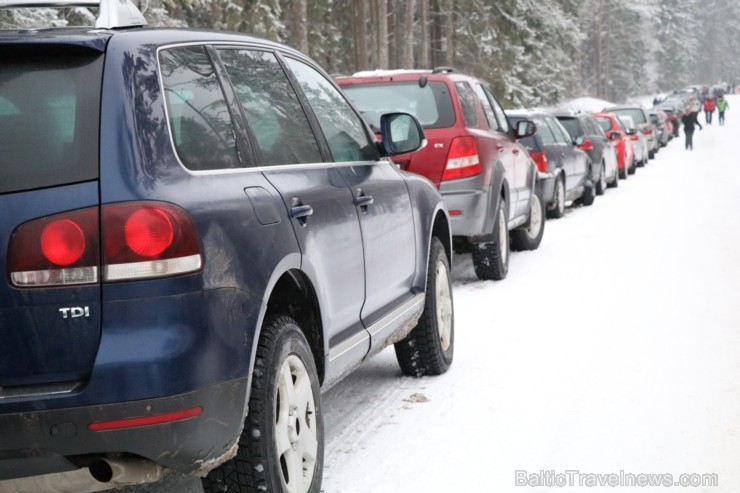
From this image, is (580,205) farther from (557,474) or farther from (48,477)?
(48,477)

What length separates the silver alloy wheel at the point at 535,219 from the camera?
12.9 metres

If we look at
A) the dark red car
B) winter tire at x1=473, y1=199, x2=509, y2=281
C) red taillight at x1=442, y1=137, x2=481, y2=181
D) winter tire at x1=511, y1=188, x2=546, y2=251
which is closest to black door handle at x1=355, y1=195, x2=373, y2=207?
red taillight at x1=442, y1=137, x2=481, y2=181

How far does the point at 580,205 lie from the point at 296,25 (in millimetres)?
8366

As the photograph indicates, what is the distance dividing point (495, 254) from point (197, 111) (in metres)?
6.77

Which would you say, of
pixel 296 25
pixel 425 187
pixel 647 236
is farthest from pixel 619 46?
pixel 425 187

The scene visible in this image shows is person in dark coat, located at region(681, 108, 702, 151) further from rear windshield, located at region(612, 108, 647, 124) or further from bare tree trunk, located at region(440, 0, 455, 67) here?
bare tree trunk, located at region(440, 0, 455, 67)

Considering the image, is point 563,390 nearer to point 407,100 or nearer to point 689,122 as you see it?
point 407,100

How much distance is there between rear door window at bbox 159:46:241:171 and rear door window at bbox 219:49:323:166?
0.67 feet

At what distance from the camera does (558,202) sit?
16.8m

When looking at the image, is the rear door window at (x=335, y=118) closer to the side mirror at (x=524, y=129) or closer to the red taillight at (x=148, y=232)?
the red taillight at (x=148, y=232)

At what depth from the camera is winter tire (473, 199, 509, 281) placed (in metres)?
10.1

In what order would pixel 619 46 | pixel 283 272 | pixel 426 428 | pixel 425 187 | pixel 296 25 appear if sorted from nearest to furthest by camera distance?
pixel 283 272
pixel 426 428
pixel 425 187
pixel 296 25
pixel 619 46

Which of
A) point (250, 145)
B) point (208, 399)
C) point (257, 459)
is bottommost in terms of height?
point (257, 459)

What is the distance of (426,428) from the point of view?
17.7ft
